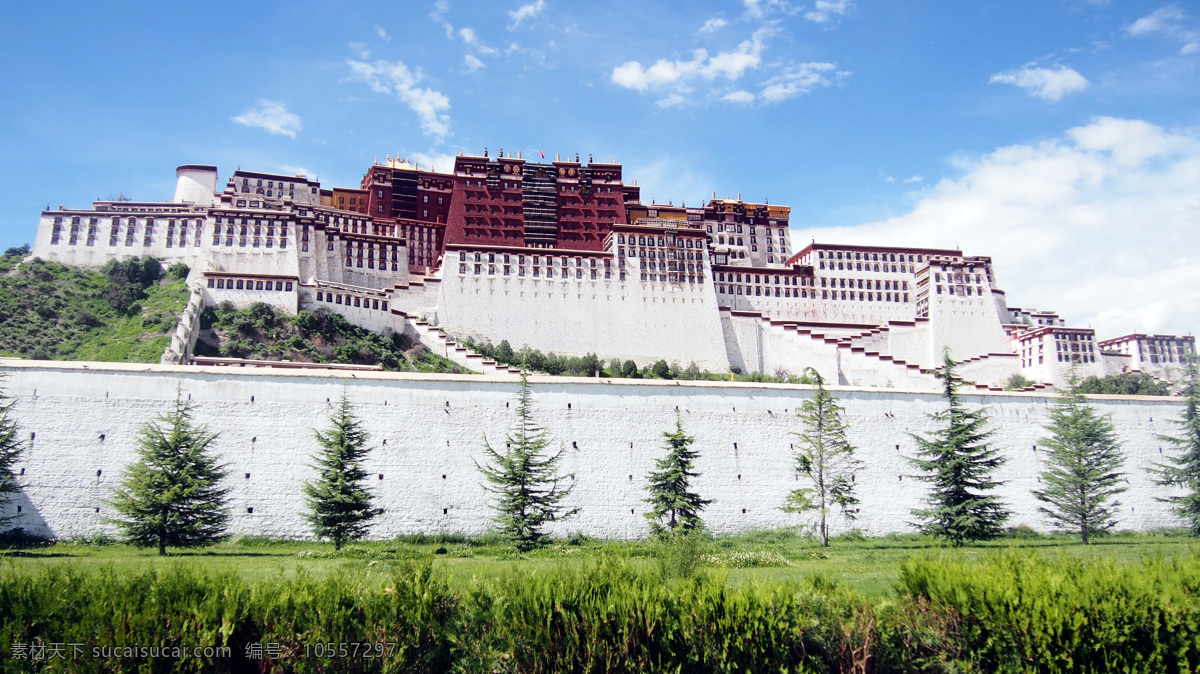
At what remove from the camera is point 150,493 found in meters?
20.6

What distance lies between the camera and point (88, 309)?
53.4m

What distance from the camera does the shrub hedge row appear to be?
11.1 metres

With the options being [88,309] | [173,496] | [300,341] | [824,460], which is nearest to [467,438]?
[173,496]

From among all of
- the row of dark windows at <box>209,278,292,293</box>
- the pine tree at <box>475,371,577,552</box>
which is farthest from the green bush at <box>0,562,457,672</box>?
the row of dark windows at <box>209,278,292,293</box>

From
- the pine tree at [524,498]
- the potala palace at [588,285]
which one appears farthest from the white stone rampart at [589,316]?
the pine tree at [524,498]

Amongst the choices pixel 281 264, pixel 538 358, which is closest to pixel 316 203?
pixel 281 264

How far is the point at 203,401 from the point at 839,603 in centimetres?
2168

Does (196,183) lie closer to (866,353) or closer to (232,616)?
(866,353)

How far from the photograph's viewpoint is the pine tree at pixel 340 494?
22016mm

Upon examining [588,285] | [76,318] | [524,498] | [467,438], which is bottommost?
[524,498]

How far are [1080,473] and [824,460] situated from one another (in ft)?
28.2

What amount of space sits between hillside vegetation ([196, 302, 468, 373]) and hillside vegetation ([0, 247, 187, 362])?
2.85m

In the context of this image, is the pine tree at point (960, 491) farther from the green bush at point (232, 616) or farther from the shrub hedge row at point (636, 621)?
the green bush at point (232, 616)

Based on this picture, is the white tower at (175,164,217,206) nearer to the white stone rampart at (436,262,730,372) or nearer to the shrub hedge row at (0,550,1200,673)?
the white stone rampart at (436,262,730,372)
